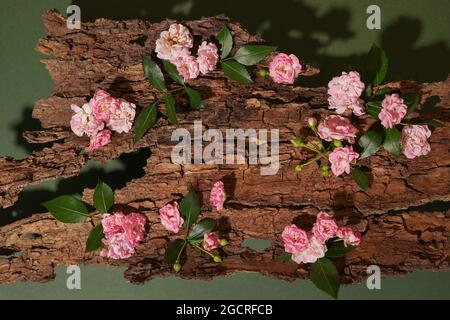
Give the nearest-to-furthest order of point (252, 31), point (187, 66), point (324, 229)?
point (324, 229)
point (187, 66)
point (252, 31)

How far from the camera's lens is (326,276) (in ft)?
6.03

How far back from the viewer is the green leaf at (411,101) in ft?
6.14

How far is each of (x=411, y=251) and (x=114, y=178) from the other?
153cm

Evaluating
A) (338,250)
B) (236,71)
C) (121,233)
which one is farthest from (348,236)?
(121,233)

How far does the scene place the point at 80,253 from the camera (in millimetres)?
1928

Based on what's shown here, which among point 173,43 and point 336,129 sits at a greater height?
point 173,43

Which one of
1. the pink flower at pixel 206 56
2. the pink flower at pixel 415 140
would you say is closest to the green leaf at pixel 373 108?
the pink flower at pixel 415 140

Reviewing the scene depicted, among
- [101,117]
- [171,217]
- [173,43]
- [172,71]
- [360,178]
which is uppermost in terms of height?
[173,43]

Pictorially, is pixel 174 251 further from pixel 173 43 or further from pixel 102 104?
pixel 173 43

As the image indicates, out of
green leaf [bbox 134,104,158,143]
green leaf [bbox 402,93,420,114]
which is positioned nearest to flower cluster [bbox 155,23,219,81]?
green leaf [bbox 134,104,158,143]

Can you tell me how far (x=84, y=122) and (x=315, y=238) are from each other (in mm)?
1124

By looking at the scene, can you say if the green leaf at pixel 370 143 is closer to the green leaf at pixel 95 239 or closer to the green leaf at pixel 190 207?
the green leaf at pixel 190 207

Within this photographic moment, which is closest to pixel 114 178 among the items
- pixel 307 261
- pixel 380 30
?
pixel 307 261

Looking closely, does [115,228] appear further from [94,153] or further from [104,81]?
[104,81]
